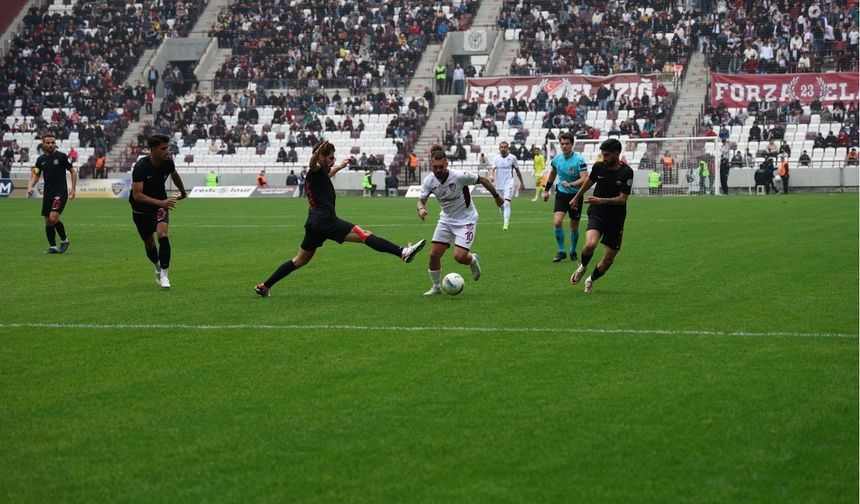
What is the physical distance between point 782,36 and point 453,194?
4426 cm

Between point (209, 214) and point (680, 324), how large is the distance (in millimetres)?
25261

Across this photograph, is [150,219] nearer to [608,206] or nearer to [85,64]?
[608,206]

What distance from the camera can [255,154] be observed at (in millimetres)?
56375

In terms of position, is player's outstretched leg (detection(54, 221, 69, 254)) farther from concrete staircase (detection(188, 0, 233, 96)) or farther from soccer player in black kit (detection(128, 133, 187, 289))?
concrete staircase (detection(188, 0, 233, 96))

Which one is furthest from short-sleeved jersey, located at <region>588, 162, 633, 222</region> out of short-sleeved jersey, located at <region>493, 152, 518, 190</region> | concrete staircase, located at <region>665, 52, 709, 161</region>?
concrete staircase, located at <region>665, 52, 709, 161</region>

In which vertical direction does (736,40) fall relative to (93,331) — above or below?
above

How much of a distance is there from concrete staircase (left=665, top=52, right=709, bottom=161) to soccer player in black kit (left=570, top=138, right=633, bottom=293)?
1542 inches

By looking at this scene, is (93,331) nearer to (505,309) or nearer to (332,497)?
(505,309)

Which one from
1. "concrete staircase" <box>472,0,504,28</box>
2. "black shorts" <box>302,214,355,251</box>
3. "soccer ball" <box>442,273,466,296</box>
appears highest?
"concrete staircase" <box>472,0,504,28</box>

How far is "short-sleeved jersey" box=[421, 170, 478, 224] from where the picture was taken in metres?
13.3

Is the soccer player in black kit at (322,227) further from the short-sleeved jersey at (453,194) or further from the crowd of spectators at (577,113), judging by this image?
the crowd of spectators at (577,113)

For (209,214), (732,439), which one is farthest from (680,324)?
(209,214)

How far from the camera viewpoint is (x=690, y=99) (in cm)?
5272

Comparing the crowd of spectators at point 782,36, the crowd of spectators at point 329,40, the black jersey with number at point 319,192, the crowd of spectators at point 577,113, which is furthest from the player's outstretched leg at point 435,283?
the crowd of spectators at point 329,40
